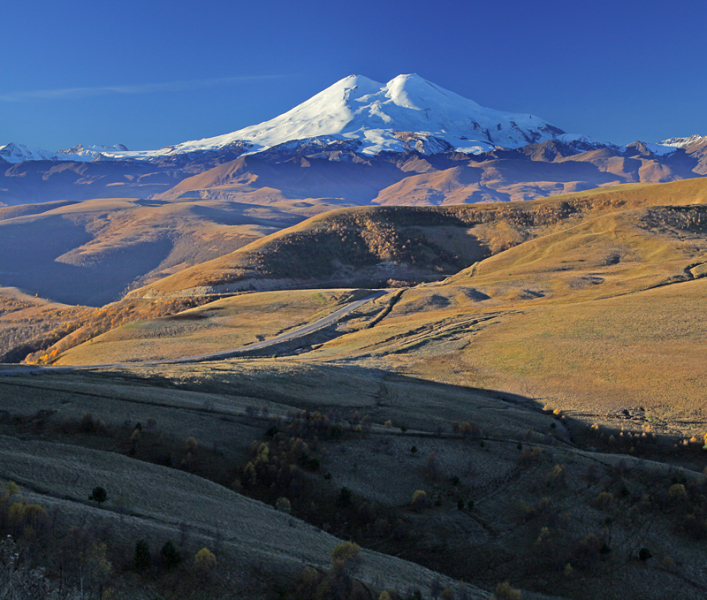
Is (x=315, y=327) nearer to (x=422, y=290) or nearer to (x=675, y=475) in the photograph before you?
(x=422, y=290)

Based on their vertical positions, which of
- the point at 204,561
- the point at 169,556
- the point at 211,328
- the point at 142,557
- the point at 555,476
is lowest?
the point at 555,476

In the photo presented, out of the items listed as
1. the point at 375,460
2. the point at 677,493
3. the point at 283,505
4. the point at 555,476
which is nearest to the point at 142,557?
the point at 283,505

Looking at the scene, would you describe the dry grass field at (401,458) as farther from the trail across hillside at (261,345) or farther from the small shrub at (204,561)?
the trail across hillside at (261,345)

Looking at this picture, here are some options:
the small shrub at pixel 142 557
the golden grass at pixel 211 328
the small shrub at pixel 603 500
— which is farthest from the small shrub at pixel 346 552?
the golden grass at pixel 211 328

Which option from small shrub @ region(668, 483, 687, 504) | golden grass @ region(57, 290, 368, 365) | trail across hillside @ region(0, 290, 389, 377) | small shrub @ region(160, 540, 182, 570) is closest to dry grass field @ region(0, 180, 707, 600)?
small shrub @ region(668, 483, 687, 504)

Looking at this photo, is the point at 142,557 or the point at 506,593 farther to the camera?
the point at 506,593

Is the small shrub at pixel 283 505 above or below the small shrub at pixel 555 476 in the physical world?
above

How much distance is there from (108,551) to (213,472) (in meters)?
8.44

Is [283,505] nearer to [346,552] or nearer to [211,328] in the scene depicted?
[346,552]

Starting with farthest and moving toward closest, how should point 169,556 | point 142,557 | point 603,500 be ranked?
point 603,500, point 169,556, point 142,557

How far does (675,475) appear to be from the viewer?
21594 millimetres

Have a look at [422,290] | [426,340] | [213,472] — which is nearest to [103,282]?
[422,290]

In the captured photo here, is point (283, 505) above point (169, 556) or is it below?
below

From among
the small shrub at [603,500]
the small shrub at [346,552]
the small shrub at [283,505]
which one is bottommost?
the small shrub at [603,500]
